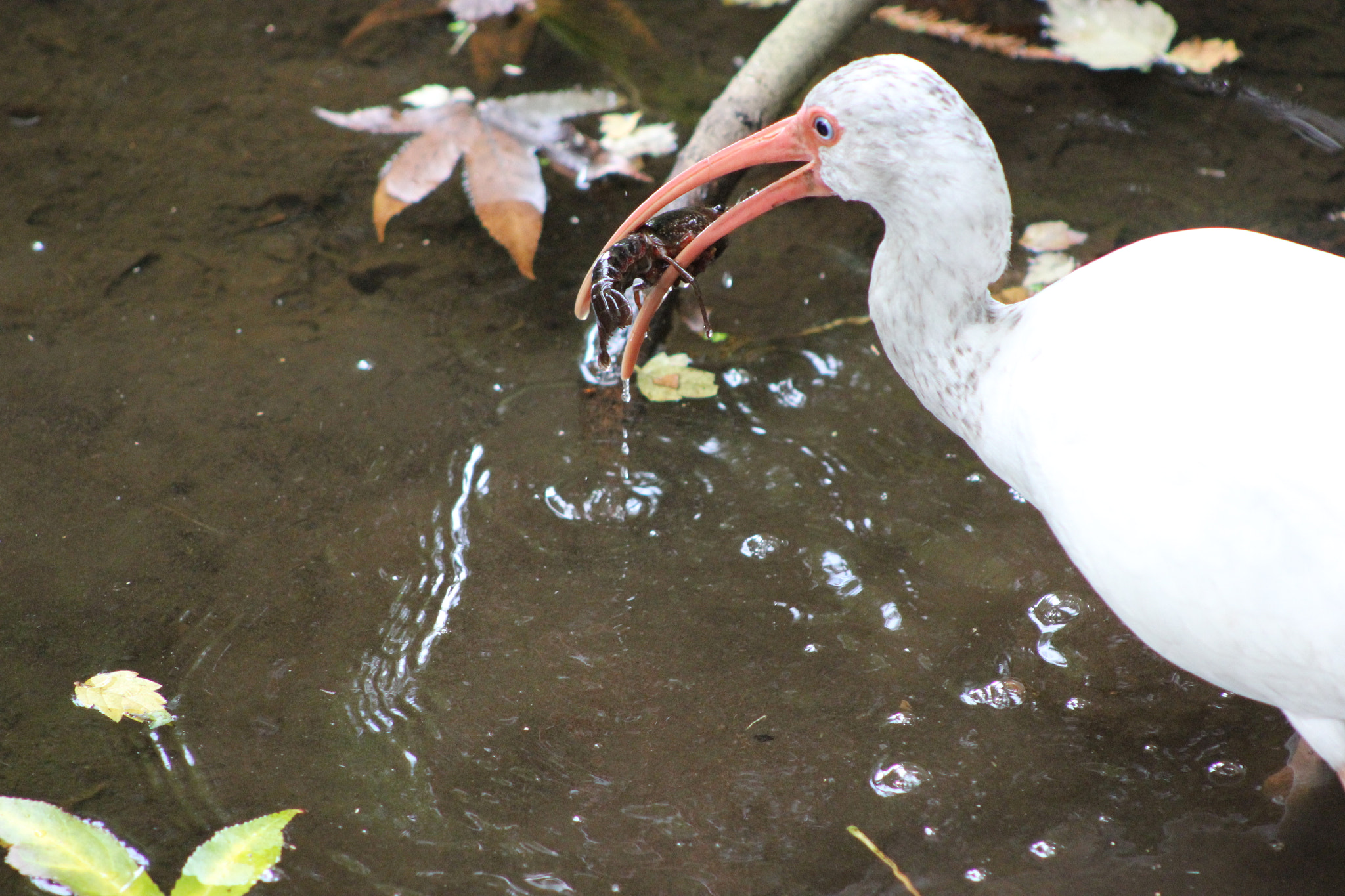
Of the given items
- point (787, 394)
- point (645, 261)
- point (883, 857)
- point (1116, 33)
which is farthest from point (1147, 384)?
point (1116, 33)

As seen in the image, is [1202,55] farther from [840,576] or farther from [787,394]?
[840,576]

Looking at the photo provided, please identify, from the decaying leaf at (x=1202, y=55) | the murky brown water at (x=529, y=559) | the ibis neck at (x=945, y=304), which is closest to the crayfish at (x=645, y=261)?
the murky brown water at (x=529, y=559)

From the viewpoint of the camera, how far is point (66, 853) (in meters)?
1.80

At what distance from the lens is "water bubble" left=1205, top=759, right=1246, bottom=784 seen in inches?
85.1

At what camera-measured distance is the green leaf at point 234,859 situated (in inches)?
71.0

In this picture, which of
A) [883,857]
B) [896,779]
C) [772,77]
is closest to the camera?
[883,857]

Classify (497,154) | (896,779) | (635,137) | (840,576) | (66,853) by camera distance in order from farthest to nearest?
(635,137), (497,154), (840,576), (896,779), (66,853)

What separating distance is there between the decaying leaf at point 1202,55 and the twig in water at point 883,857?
307cm

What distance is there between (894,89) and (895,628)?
110cm

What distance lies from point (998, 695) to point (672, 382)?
1131mm

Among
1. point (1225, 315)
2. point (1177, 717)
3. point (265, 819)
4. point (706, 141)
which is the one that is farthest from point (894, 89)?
point (265, 819)

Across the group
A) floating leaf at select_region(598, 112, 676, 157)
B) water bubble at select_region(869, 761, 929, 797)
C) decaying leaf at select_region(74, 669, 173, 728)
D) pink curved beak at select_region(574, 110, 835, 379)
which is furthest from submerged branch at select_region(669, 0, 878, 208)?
decaying leaf at select_region(74, 669, 173, 728)

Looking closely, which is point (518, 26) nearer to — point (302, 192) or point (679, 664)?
point (302, 192)

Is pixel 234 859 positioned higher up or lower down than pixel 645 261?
lower down
